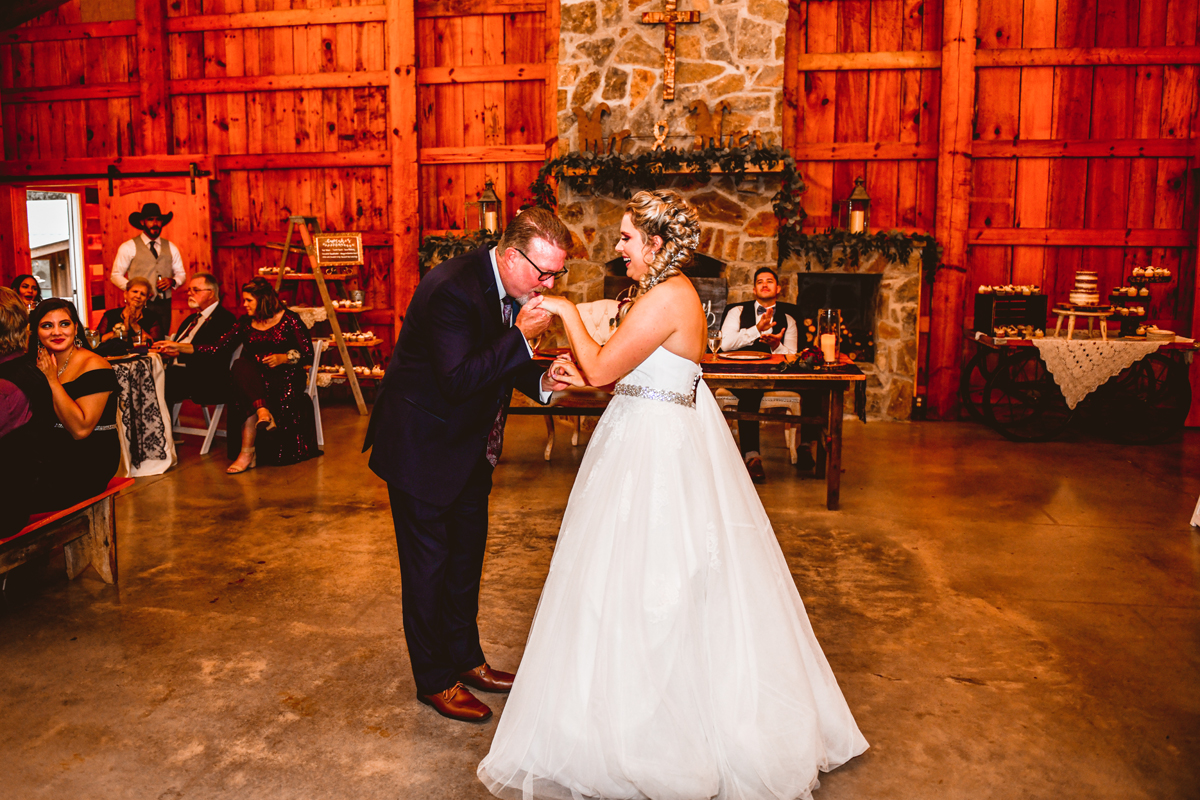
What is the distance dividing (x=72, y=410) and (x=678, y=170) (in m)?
4.69

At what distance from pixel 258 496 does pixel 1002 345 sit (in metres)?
5.26

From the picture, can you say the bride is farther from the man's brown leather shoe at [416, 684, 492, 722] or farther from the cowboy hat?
the cowboy hat

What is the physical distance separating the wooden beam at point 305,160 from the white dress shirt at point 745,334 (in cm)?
376

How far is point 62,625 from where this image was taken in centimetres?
333

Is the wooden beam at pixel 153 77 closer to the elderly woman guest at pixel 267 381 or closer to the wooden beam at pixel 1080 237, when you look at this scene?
the elderly woman guest at pixel 267 381

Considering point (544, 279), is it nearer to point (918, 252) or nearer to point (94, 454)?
point (94, 454)

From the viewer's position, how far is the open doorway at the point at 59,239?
40.1 feet

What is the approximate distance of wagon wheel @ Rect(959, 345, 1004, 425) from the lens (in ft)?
23.1

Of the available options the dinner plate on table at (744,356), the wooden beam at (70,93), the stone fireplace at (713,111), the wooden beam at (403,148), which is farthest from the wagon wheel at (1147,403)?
the wooden beam at (70,93)

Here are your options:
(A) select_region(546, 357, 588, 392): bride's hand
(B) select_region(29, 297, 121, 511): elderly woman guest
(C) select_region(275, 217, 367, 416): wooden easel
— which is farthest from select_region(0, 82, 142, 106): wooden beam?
(A) select_region(546, 357, 588, 392): bride's hand

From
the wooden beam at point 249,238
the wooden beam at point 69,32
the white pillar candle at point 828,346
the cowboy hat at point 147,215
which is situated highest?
the wooden beam at point 69,32

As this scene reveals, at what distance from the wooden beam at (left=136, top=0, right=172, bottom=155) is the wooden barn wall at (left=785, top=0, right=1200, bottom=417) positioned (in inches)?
227

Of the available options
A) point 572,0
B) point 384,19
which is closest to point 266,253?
point 384,19

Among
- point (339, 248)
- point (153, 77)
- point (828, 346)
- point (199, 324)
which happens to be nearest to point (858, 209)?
point (828, 346)
